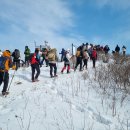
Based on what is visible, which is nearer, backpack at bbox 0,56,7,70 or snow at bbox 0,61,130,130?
snow at bbox 0,61,130,130

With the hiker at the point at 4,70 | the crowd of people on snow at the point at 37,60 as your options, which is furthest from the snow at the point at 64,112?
the crowd of people on snow at the point at 37,60

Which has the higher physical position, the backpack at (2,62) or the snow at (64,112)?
the backpack at (2,62)

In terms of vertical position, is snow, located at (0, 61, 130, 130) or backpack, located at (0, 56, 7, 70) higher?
backpack, located at (0, 56, 7, 70)

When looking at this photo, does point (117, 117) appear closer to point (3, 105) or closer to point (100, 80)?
point (3, 105)

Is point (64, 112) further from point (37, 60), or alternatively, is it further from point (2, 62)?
point (37, 60)

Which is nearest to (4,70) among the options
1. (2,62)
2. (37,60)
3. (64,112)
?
(2,62)

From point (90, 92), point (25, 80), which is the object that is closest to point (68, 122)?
point (90, 92)

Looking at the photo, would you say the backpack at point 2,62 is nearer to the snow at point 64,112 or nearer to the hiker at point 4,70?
the hiker at point 4,70

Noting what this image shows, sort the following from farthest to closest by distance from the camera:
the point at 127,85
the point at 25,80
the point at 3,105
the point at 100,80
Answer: the point at 25,80
the point at 100,80
the point at 127,85
the point at 3,105

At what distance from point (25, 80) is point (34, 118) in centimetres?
735

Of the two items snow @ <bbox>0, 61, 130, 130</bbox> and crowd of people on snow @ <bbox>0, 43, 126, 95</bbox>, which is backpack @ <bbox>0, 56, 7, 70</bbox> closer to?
crowd of people on snow @ <bbox>0, 43, 126, 95</bbox>

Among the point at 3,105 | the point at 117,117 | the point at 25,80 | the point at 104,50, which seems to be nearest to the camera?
the point at 117,117

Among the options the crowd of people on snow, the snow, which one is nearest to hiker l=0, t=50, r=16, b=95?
the crowd of people on snow

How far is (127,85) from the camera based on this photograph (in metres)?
10.4
